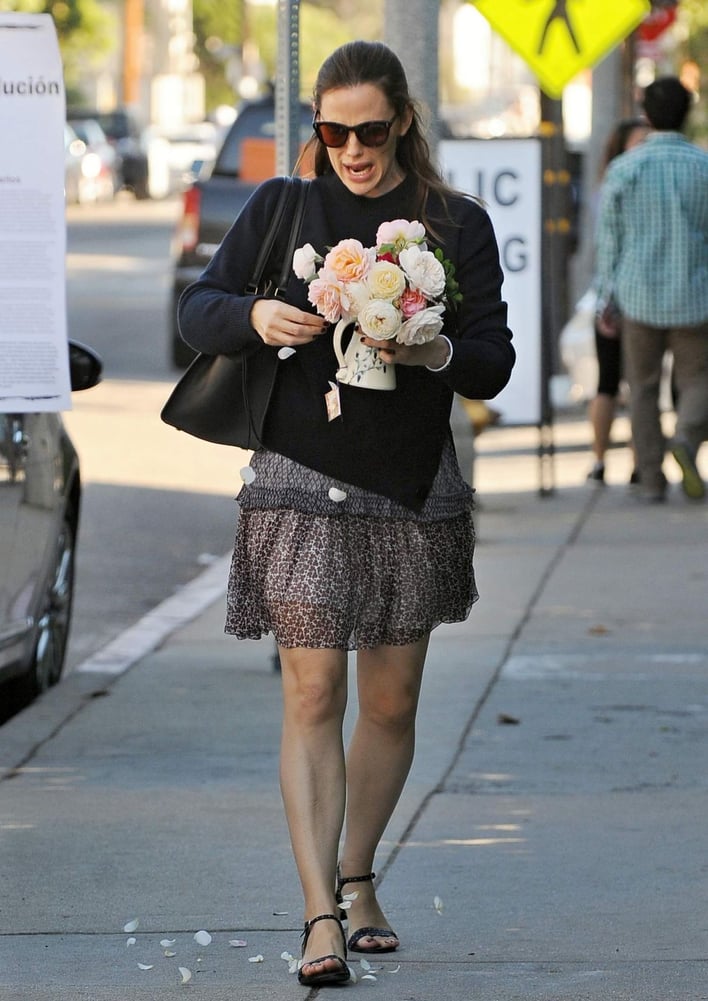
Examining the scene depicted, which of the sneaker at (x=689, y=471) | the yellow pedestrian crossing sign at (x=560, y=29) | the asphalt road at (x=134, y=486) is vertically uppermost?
the yellow pedestrian crossing sign at (x=560, y=29)

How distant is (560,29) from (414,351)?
7844mm

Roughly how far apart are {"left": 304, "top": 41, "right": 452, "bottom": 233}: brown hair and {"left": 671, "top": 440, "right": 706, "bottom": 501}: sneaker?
6.75 metres

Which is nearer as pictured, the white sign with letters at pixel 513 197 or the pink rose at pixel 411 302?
the pink rose at pixel 411 302

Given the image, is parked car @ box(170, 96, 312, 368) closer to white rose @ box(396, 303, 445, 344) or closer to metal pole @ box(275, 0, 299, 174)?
metal pole @ box(275, 0, 299, 174)

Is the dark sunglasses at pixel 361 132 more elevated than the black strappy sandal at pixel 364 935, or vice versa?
the dark sunglasses at pixel 361 132

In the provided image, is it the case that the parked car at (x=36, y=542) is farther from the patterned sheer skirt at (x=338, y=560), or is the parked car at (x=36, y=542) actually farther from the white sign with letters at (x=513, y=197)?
the white sign with letters at (x=513, y=197)

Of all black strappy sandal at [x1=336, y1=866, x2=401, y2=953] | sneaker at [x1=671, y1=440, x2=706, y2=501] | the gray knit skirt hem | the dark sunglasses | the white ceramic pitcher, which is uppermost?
the dark sunglasses

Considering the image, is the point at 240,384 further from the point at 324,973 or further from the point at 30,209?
the point at 30,209

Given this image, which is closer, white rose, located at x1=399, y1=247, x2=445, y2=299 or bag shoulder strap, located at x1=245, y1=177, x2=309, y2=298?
white rose, located at x1=399, y1=247, x2=445, y2=299

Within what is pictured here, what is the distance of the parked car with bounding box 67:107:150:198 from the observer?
196 feet

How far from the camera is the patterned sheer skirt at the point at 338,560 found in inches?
180

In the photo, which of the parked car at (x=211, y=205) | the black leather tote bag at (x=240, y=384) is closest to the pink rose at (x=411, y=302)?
the black leather tote bag at (x=240, y=384)

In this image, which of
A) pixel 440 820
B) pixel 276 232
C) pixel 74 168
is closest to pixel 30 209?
pixel 276 232

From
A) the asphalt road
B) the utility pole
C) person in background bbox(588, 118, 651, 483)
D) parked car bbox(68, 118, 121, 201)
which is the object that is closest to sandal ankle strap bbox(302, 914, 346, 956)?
the asphalt road
